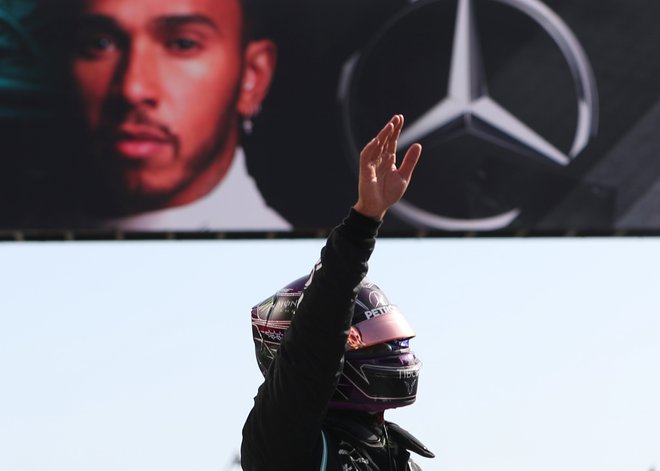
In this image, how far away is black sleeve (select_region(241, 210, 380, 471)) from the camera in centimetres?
486

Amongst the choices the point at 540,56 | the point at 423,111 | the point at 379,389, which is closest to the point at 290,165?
the point at 423,111

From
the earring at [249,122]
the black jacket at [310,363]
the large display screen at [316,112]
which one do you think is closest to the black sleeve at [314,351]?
the black jacket at [310,363]

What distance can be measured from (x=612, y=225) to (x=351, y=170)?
5460 mm

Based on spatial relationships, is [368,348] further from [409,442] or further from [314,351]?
[314,351]

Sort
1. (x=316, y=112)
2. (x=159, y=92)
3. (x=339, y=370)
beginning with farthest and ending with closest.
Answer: (x=316, y=112), (x=159, y=92), (x=339, y=370)

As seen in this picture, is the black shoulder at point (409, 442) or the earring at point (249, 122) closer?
the black shoulder at point (409, 442)

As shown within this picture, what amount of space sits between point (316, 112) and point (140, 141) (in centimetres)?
345

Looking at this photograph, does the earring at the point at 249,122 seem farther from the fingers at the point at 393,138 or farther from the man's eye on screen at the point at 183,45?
the fingers at the point at 393,138

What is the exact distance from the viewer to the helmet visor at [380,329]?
5.71 metres

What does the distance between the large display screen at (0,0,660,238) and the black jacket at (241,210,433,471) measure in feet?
68.5

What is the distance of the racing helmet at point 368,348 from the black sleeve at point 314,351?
60 cm

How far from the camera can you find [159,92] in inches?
1048

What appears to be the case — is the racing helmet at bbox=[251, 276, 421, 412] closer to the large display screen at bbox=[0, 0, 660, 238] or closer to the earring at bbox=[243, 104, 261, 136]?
the large display screen at bbox=[0, 0, 660, 238]

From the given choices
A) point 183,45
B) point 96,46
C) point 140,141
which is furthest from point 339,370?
point 96,46
